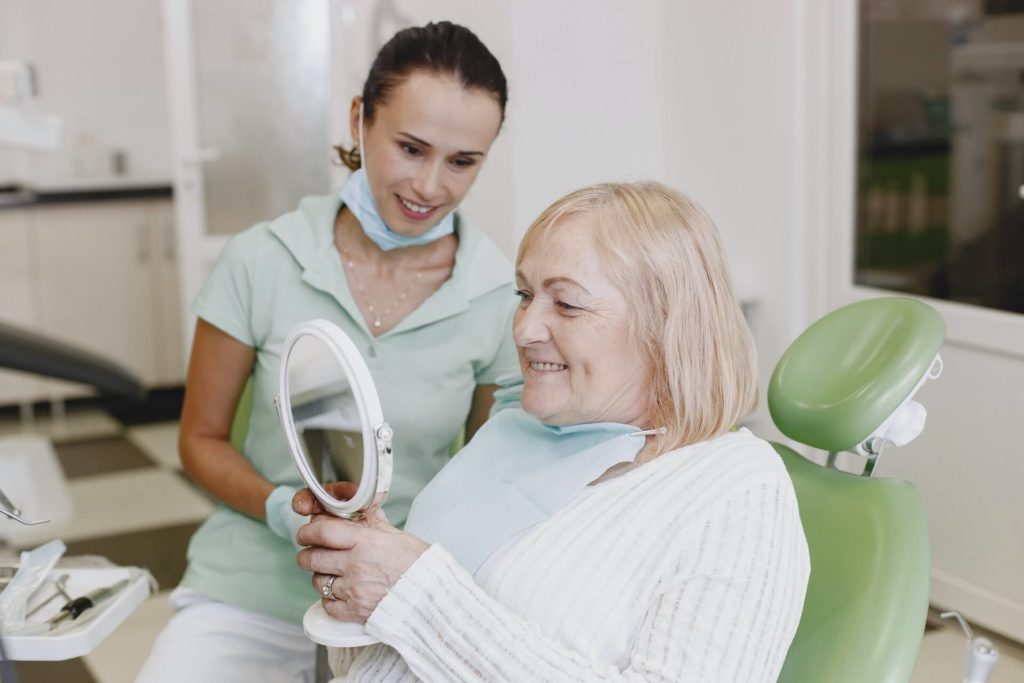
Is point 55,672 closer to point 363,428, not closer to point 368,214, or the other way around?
point 368,214

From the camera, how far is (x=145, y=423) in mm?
4805

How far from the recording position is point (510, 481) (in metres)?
1.28

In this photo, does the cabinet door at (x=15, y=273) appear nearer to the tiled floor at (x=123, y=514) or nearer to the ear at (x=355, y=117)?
the tiled floor at (x=123, y=514)

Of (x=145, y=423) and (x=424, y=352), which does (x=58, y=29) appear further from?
(x=424, y=352)

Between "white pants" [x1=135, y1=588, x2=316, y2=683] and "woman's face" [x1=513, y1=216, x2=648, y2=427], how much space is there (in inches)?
21.0

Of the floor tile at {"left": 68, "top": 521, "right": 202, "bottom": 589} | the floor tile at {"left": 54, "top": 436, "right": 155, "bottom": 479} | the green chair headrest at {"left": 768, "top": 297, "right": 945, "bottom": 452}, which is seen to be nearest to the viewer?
the green chair headrest at {"left": 768, "top": 297, "right": 945, "bottom": 452}

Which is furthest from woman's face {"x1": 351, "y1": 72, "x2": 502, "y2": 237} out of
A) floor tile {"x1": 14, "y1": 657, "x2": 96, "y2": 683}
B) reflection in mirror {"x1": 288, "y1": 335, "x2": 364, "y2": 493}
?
floor tile {"x1": 14, "y1": 657, "x2": 96, "y2": 683}

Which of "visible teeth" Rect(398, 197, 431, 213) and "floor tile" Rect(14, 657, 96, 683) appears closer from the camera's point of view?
"visible teeth" Rect(398, 197, 431, 213)

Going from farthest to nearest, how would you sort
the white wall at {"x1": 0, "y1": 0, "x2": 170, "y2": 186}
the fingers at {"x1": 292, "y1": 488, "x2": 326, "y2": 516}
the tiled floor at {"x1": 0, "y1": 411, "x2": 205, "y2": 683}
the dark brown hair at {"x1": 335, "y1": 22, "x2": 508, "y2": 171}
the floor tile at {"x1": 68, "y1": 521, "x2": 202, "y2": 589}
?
the white wall at {"x1": 0, "y1": 0, "x2": 170, "y2": 186} < the floor tile at {"x1": 68, "y1": 521, "x2": 202, "y2": 589} < the tiled floor at {"x1": 0, "y1": 411, "x2": 205, "y2": 683} < the dark brown hair at {"x1": 335, "y1": 22, "x2": 508, "y2": 171} < the fingers at {"x1": 292, "y1": 488, "x2": 326, "y2": 516}

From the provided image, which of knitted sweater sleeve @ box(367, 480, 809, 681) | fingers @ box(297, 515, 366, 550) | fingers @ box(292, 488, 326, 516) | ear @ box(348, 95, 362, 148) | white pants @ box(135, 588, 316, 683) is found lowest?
white pants @ box(135, 588, 316, 683)

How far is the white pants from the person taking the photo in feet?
4.67

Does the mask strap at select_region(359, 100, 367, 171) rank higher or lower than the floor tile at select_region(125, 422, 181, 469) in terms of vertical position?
higher

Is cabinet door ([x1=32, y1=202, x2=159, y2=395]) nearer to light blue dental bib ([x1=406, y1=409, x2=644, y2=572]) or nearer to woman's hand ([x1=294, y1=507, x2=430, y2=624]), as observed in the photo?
light blue dental bib ([x1=406, y1=409, x2=644, y2=572])

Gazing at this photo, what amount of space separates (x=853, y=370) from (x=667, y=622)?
1.57 ft
